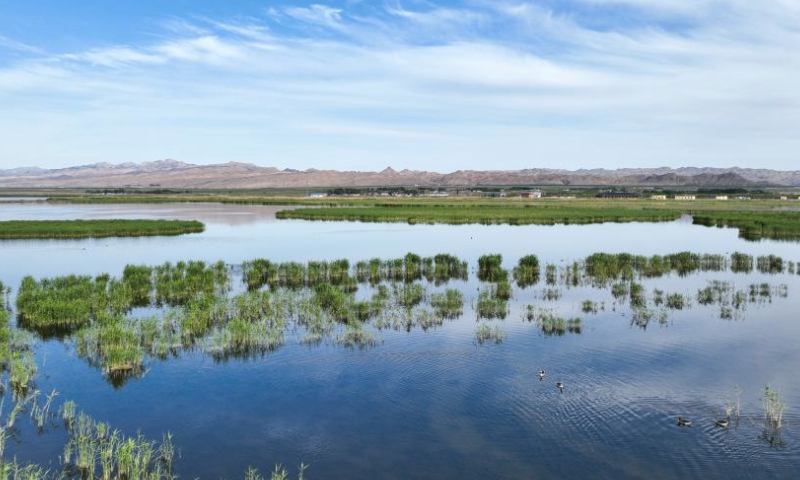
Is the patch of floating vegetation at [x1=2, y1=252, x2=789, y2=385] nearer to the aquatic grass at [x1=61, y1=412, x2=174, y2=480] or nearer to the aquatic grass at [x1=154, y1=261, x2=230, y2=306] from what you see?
the aquatic grass at [x1=154, y1=261, x2=230, y2=306]

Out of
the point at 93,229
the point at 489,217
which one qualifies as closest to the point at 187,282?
the point at 93,229

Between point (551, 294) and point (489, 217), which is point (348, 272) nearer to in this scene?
point (551, 294)

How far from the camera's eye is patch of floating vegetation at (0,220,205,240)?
47750 mm

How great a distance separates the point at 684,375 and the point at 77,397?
47.2 ft

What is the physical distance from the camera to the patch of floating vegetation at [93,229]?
157ft

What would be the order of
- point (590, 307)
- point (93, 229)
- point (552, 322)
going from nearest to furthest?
point (552, 322)
point (590, 307)
point (93, 229)

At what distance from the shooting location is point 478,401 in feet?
46.2

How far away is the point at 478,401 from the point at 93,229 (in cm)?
4395

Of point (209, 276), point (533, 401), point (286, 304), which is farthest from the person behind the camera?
point (209, 276)

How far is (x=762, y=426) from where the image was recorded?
1271cm

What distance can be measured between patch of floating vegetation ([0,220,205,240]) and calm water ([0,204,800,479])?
33.4m

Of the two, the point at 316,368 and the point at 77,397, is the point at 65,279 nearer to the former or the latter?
the point at 77,397

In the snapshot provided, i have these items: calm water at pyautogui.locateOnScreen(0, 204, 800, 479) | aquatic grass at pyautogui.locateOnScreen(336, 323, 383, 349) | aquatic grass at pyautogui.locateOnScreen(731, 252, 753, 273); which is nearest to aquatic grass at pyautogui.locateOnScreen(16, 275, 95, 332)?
calm water at pyautogui.locateOnScreen(0, 204, 800, 479)

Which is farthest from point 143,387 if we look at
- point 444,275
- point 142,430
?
point 444,275
